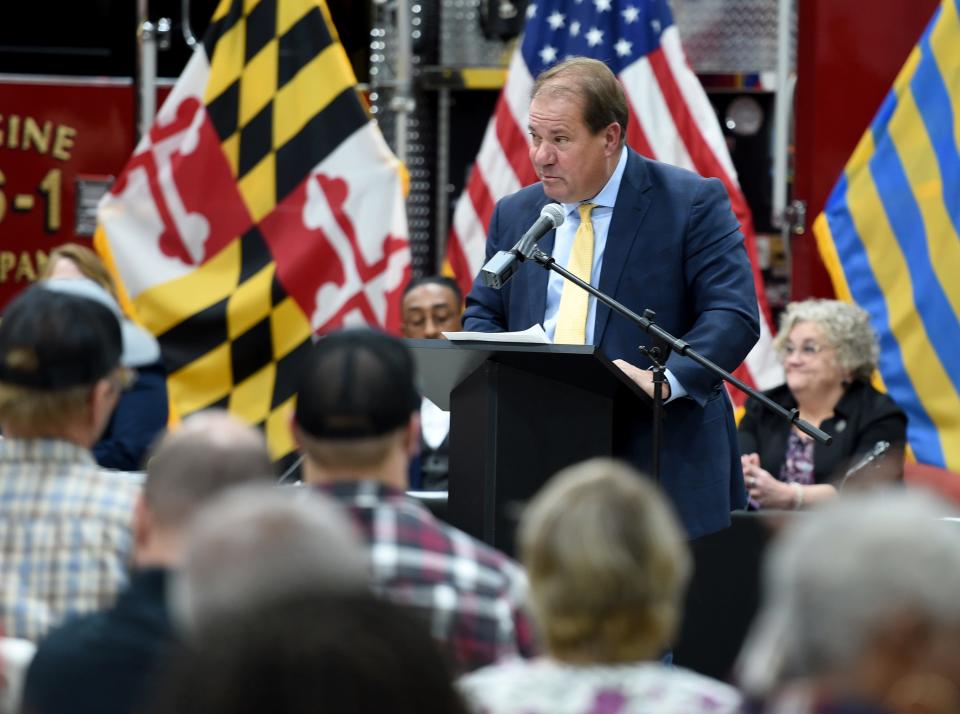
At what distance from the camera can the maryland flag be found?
7230 millimetres

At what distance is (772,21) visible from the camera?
317 inches

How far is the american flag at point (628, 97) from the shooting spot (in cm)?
752

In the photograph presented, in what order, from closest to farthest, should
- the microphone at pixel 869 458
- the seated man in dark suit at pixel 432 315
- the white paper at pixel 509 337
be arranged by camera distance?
the white paper at pixel 509 337 → the microphone at pixel 869 458 → the seated man in dark suit at pixel 432 315

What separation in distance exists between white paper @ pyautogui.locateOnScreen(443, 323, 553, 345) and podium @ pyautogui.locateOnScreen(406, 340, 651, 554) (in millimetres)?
119

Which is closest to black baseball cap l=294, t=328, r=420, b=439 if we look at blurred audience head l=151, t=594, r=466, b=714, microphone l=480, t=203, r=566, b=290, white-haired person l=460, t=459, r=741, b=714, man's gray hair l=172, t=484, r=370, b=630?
white-haired person l=460, t=459, r=741, b=714

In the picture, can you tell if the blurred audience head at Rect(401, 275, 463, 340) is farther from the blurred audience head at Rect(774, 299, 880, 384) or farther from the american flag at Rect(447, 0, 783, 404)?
the blurred audience head at Rect(774, 299, 880, 384)

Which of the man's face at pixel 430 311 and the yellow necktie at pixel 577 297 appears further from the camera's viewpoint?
the man's face at pixel 430 311

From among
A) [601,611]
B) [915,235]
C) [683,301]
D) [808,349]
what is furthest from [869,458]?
[601,611]

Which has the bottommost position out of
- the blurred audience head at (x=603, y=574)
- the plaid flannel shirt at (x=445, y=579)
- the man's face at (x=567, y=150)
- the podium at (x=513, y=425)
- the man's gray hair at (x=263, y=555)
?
the podium at (x=513, y=425)

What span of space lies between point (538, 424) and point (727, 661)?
4.54 ft

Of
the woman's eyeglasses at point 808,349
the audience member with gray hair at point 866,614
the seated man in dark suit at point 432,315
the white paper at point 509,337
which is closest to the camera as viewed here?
the audience member with gray hair at point 866,614

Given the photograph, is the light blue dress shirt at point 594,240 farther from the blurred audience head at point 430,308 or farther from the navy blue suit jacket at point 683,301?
the blurred audience head at point 430,308

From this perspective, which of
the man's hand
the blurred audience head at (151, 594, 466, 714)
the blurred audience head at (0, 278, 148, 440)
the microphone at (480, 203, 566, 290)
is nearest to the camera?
the blurred audience head at (151, 594, 466, 714)

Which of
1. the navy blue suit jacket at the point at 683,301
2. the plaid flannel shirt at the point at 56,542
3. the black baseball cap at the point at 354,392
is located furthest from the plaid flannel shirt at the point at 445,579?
the navy blue suit jacket at the point at 683,301
